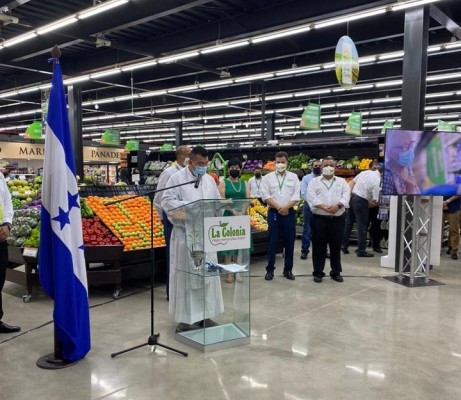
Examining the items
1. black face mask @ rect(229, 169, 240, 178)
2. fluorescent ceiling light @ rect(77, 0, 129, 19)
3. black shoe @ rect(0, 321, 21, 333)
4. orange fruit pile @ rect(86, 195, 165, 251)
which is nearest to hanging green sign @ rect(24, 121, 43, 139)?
Answer: fluorescent ceiling light @ rect(77, 0, 129, 19)

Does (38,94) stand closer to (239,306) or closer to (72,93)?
(72,93)

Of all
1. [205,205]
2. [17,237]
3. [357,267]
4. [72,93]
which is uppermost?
[72,93]

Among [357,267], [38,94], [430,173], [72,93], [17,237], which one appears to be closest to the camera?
[17,237]

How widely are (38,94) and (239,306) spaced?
17.6 metres

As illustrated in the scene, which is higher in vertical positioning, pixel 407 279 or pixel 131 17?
pixel 131 17

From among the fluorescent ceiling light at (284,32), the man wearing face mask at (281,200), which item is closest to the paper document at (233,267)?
the man wearing face mask at (281,200)

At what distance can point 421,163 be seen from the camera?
579 cm

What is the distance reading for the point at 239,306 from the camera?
3877mm

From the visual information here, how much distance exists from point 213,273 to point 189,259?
0.27m

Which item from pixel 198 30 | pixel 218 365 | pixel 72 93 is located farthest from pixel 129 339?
pixel 72 93

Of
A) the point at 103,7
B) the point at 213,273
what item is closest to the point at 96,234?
the point at 213,273

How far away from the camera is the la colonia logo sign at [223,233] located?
11.4 feet

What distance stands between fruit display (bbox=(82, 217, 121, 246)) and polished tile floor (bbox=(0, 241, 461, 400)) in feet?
2.15

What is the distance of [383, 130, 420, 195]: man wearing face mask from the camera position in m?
5.60
